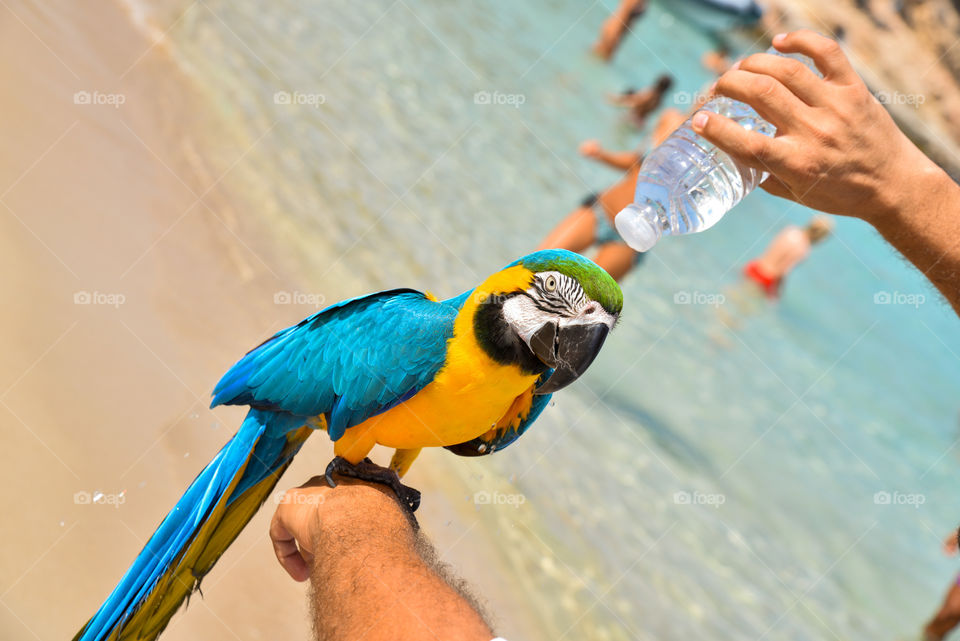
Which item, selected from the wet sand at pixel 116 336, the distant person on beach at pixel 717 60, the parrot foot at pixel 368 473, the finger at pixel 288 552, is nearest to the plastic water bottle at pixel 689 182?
the parrot foot at pixel 368 473

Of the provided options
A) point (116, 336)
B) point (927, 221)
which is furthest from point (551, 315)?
point (116, 336)

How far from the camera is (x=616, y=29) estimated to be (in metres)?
11.2

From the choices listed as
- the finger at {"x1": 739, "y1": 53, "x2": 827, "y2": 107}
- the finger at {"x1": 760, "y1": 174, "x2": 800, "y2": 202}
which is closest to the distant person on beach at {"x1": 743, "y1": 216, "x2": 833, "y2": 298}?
the finger at {"x1": 760, "y1": 174, "x2": 800, "y2": 202}

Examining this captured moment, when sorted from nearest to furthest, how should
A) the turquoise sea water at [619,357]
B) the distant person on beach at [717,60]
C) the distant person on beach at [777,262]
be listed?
the turquoise sea water at [619,357], the distant person on beach at [777,262], the distant person on beach at [717,60]

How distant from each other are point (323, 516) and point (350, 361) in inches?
18.6

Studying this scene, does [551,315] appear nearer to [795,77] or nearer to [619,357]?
[795,77]

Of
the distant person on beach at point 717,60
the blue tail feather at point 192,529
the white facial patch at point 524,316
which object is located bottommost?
the distant person on beach at point 717,60

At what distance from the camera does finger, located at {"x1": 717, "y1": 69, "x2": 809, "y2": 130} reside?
164 centimetres

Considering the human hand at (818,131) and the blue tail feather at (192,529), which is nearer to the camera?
the human hand at (818,131)

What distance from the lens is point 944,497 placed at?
7051 millimetres

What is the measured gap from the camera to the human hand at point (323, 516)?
1926 mm

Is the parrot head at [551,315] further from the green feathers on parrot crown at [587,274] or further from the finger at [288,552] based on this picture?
the finger at [288,552]

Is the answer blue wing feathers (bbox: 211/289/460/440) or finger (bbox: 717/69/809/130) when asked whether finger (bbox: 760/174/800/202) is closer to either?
finger (bbox: 717/69/809/130)

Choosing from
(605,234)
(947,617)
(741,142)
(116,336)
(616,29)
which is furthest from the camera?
(616,29)
